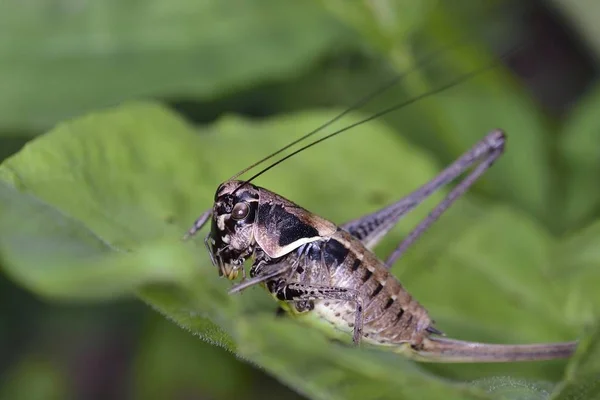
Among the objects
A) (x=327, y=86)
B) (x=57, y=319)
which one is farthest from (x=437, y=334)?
(x=57, y=319)

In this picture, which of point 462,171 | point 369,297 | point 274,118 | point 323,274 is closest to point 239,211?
point 323,274

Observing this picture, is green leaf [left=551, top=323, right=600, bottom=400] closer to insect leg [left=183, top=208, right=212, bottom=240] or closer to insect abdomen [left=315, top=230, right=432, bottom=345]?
insect abdomen [left=315, top=230, right=432, bottom=345]

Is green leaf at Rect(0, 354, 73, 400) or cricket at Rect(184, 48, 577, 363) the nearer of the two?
cricket at Rect(184, 48, 577, 363)

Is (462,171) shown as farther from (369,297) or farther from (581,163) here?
(581,163)

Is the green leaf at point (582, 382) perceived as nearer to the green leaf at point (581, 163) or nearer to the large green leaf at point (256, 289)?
the large green leaf at point (256, 289)

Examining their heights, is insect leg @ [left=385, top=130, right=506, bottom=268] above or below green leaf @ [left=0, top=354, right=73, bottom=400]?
above

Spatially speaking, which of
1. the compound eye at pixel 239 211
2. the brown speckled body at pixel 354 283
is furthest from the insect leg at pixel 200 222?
the brown speckled body at pixel 354 283

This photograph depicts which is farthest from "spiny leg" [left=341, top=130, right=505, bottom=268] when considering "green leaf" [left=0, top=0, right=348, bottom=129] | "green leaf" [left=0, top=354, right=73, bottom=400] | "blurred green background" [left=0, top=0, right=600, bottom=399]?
→ "green leaf" [left=0, top=354, right=73, bottom=400]
